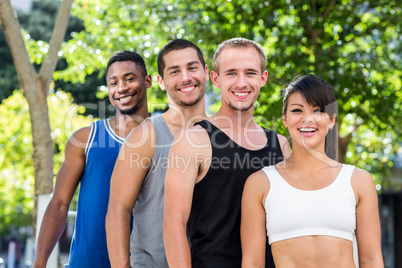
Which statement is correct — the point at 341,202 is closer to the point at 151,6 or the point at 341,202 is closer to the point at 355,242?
the point at 355,242

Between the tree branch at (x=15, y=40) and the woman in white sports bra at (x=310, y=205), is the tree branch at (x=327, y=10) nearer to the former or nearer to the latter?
the tree branch at (x=15, y=40)

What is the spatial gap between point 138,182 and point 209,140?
547 mm

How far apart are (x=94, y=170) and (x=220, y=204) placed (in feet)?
3.70

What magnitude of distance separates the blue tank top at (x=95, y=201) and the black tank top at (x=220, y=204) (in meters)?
0.91

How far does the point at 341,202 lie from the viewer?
8.55 ft

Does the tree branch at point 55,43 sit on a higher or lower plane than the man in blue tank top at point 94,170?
higher

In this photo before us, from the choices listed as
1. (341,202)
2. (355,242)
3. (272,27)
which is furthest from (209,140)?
(272,27)

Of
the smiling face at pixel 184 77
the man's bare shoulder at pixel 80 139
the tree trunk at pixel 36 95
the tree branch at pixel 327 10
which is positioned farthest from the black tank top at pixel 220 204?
the tree branch at pixel 327 10

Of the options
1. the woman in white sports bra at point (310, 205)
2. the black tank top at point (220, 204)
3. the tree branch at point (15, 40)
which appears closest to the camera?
the woman in white sports bra at point (310, 205)

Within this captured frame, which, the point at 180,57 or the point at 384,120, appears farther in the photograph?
the point at 384,120

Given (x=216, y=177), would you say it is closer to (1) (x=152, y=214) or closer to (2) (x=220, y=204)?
(2) (x=220, y=204)

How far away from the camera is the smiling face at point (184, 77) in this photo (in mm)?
3314

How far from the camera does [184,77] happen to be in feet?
10.9

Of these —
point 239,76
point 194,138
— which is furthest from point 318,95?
point 194,138
